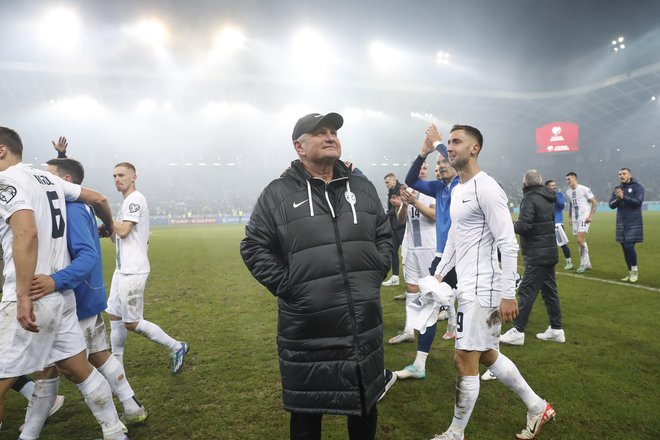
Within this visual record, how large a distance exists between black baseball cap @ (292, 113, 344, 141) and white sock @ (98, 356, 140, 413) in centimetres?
258

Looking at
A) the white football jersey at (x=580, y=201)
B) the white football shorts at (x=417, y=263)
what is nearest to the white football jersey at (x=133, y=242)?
the white football shorts at (x=417, y=263)

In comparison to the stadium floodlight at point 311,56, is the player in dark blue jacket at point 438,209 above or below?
below

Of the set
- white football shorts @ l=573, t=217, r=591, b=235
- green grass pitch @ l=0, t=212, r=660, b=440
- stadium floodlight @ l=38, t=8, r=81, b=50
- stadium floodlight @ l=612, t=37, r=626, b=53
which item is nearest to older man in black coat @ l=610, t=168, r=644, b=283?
green grass pitch @ l=0, t=212, r=660, b=440

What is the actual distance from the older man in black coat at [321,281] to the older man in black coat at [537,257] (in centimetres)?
359

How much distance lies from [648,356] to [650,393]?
111cm

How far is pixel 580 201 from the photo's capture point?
1048cm

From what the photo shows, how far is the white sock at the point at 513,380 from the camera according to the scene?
2965 millimetres

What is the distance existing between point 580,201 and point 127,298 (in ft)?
36.8

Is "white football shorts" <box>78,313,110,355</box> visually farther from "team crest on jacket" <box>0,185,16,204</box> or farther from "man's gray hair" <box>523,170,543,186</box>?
"man's gray hair" <box>523,170,543,186</box>

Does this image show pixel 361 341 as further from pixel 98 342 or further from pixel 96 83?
pixel 96 83

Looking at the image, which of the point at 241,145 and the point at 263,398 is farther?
the point at 241,145

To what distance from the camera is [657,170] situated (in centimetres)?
5019

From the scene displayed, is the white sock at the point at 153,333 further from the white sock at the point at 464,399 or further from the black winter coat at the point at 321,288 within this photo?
the white sock at the point at 464,399

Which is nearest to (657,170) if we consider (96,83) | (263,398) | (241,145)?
(241,145)
